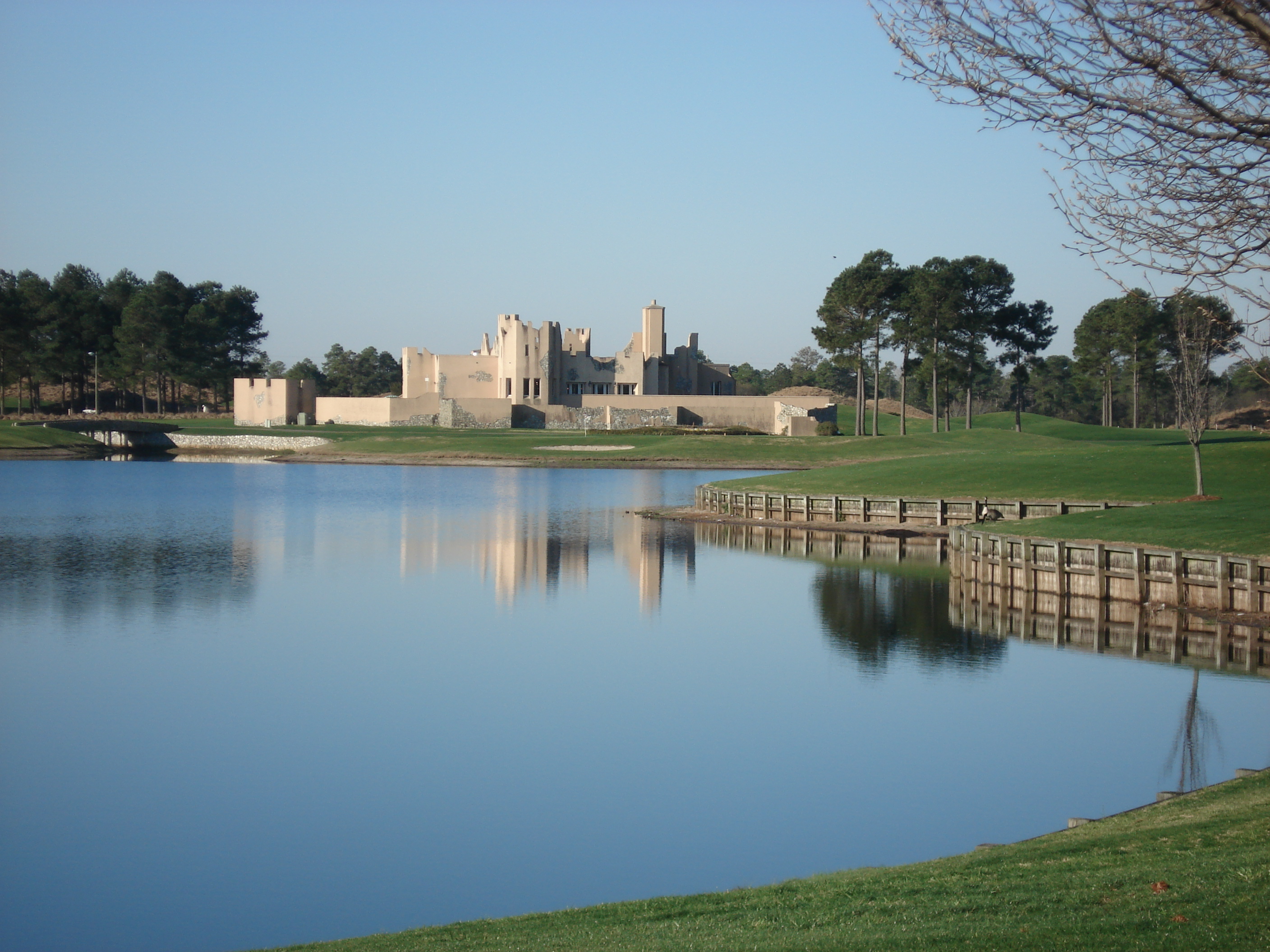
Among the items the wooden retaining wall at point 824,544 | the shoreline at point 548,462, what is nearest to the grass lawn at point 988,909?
the wooden retaining wall at point 824,544

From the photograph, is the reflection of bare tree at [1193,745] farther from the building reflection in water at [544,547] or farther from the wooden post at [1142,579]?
the building reflection in water at [544,547]

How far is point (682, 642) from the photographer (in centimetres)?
2669

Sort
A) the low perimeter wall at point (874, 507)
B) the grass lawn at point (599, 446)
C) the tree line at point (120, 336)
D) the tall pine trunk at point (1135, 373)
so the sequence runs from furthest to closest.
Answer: the tree line at point (120, 336) < the tall pine trunk at point (1135, 373) < the grass lawn at point (599, 446) < the low perimeter wall at point (874, 507)

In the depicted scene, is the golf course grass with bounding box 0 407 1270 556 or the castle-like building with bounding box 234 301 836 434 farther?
the castle-like building with bounding box 234 301 836 434

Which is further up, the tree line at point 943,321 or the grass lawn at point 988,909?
the tree line at point 943,321

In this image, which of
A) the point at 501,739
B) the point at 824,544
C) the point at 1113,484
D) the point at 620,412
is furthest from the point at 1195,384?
the point at 620,412

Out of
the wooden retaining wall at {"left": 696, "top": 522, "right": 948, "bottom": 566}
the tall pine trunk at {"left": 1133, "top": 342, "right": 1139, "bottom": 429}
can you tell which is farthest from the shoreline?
the tall pine trunk at {"left": 1133, "top": 342, "right": 1139, "bottom": 429}

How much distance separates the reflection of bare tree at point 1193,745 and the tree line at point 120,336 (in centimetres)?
11947

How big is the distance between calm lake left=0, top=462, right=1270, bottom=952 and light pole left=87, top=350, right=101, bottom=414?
311 ft

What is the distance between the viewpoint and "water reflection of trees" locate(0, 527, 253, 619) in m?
30.3

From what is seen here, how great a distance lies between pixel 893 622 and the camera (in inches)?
1106

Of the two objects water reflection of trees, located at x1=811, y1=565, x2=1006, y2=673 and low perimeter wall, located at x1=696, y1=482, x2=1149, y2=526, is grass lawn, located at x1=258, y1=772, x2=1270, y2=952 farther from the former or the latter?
low perimeter wall, located at x1=696, y1=482, x2=1149, y2=526

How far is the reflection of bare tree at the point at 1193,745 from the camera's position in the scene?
1627cm

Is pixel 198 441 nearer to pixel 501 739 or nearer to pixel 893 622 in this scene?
pixel 893 622
